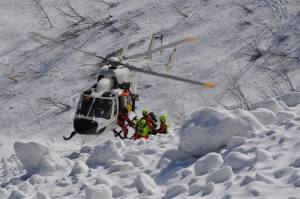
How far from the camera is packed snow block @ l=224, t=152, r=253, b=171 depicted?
6.09 m

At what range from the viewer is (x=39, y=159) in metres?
9.08

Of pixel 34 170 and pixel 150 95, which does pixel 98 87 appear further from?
pixel 150 95

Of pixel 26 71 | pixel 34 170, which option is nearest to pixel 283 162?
pixel 34 170

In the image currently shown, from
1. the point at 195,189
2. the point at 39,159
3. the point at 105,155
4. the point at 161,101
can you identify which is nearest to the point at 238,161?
the point at 195,189

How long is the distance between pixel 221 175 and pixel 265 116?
2167 millimetres

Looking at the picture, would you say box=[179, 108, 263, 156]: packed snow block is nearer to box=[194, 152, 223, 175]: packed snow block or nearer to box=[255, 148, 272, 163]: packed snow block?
box=[194, 152, 223, 175]: packed snow block

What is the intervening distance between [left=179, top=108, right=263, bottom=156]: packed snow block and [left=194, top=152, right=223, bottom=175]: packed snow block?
758mm

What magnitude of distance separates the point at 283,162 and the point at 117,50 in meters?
19.5

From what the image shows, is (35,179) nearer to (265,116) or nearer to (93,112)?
(265,116)

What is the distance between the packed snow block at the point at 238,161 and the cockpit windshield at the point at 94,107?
8238 mm

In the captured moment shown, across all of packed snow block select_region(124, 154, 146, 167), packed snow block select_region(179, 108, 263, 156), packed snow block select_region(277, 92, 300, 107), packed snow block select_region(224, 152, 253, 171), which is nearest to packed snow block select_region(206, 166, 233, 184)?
packed snow block select_region(224, 152, 253, 171)

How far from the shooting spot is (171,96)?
835 inches

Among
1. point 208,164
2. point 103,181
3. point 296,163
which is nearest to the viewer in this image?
point 296,163

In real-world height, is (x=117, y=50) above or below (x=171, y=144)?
below
